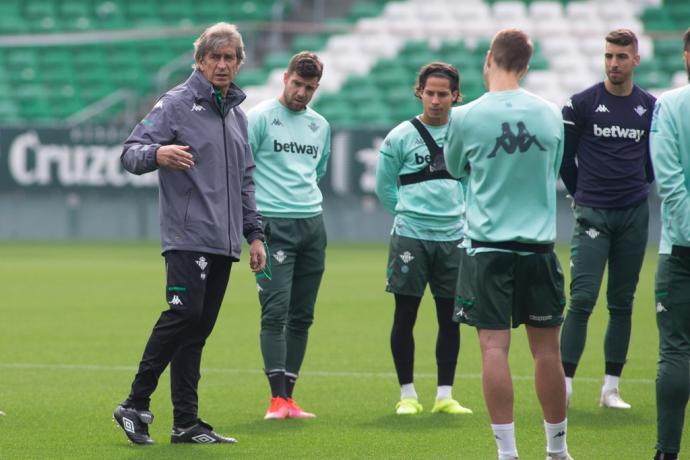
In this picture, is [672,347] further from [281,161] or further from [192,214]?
[281,161]

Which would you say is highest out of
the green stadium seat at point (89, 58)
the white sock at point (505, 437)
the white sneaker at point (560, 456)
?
the white sock at point (505, 437)

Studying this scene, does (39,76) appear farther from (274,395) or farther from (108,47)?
(274,395)

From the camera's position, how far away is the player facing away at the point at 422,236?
26.6 feet

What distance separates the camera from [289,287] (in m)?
7.95

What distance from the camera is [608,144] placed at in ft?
26.4

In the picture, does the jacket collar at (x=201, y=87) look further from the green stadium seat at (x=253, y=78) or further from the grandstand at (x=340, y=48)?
the green stadium seat at (x=253, y=78)

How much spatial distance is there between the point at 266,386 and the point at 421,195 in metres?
1.78

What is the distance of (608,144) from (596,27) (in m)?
20.9

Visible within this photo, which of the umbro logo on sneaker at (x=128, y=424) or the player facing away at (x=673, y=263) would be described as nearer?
the player facing away at (x=673, y=263)

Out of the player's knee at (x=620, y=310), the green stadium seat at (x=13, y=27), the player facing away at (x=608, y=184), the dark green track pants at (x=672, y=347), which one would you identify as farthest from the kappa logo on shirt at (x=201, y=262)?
the green stadium seat at (x=13, y=27)

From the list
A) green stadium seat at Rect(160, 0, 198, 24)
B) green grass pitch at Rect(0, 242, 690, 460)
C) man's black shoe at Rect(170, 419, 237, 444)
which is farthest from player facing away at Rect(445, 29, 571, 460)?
green stadium seat at Rect(160, 0, 198, 24)

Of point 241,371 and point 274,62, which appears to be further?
point 274,62

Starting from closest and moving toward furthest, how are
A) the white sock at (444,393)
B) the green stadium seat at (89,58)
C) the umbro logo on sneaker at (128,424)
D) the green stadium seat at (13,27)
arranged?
1. the umbro logo on sneaker at (128,424)
2. the white sock at (444,393)
3. the green stadium seat at (89,58)
4. the green stadium seat at (13,27)

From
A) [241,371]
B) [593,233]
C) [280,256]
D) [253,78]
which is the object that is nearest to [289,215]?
[280,256]
